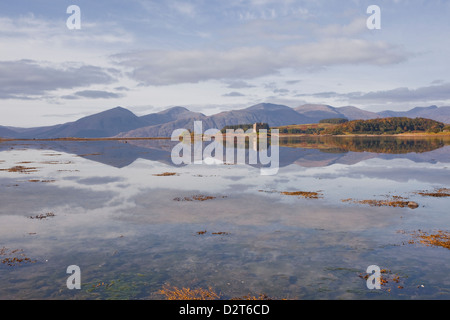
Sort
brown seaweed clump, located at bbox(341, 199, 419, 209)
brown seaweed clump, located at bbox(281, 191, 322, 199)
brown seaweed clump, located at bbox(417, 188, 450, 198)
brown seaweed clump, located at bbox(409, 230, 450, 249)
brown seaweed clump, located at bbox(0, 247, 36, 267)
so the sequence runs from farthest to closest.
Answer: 1. brown seaweed clump, located at bbox(281, 191, 322, 199)
2. brown seaweed clump, located at bbox(417, 188, 450, 198)
3. brown seaweed clump, located at bbox(341, 199, 419, 209)
4. brown seaweed clump, located at bbox(409, 230, 450, 249)
5. brown seaweed clump, located at bbox(0, 247, 36, 267)

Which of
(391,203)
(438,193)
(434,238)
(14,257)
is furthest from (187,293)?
(438,193)

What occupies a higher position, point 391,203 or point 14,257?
point 391,203

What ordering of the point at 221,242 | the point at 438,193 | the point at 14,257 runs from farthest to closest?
the point at 438,193
the point at 221,242
the point at 14,257

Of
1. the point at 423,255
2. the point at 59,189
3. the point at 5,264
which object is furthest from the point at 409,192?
the point at 59,189

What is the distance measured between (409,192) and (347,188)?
7664 millimetres

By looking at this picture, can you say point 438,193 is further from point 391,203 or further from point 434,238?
point 434,238

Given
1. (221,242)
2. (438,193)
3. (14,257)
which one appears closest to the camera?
(14,257)

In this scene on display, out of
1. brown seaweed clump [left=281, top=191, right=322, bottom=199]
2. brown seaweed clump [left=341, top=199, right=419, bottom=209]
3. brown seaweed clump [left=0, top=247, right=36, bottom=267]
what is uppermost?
brown seaweed clump [left=281, top=191, right=322, bottom=199]

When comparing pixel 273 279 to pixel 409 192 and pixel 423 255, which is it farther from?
pixel 409 192

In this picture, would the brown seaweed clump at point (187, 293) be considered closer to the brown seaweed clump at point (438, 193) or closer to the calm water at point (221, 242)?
the calm water at point (221, 242)

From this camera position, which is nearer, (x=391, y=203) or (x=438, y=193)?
(x=391, y=203)

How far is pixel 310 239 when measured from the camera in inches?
960

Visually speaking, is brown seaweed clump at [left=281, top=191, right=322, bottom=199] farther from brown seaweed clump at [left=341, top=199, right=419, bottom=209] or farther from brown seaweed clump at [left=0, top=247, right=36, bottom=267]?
brown seaweed clump at [left=0, top=247, right=36, bottom=267]

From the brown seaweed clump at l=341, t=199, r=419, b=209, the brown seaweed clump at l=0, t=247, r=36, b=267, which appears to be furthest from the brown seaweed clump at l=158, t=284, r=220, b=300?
the brown seaweed clump at l=341, t=199, r=419, b=209
